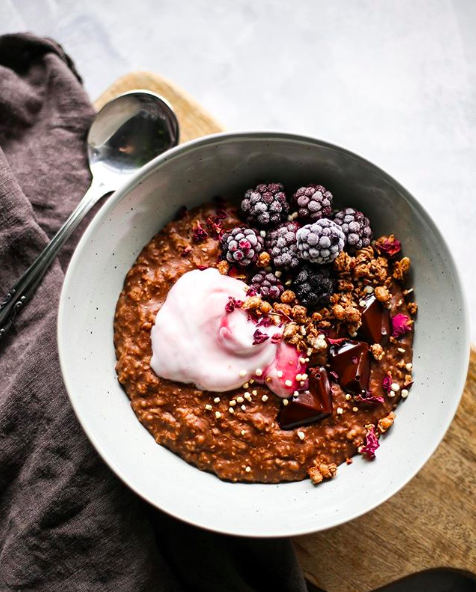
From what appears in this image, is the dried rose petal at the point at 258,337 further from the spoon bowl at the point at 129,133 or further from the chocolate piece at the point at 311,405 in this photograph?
the spoon bowl at the point at 129,133

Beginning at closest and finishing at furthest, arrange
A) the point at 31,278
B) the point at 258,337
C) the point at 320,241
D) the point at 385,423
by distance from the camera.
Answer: the point at 320,241, the point at 258,337, the point at 385,423, the point at 31,278

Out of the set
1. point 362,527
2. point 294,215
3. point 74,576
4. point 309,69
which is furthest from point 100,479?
point 309,69

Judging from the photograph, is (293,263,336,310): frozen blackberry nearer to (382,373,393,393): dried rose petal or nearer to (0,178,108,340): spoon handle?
(382,373,393,393): dried rose petal

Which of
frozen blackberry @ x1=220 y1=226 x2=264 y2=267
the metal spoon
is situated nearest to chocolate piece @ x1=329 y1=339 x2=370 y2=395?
frozen blackberry @ x1=220 y1=226 x2=264 y2=267

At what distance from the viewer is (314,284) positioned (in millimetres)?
2424

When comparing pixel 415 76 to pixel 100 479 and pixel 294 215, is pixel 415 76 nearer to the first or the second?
pixel 294 215

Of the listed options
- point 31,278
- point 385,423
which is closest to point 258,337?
point 385,423

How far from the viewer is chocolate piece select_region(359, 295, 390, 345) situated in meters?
2.49

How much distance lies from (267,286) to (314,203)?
41cm

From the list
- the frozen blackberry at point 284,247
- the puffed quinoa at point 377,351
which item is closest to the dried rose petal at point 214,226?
the frozen blackberry at point 284,247

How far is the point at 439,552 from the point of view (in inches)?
110

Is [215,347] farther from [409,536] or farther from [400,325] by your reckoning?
[409,536]

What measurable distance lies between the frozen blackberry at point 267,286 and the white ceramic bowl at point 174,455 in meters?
0.51

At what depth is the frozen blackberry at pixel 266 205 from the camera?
253cm
